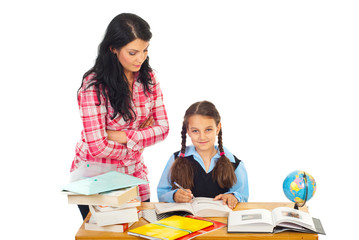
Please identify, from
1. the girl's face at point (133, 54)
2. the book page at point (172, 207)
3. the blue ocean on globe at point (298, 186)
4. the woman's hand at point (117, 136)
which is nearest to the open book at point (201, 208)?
the book page at point (172, 207)

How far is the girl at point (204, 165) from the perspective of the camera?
311cm

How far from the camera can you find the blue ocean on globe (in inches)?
107

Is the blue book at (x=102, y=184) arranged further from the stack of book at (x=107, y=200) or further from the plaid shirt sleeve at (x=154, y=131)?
the plaid shirt sleeve at (x=154, y=131)

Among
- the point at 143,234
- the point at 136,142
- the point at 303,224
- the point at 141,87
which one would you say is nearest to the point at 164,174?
the point at 136,142

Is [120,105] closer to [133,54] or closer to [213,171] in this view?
[133,54]

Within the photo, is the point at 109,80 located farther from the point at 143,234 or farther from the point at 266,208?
the point at 266,208

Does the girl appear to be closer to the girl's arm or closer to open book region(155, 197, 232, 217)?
the girl's arm

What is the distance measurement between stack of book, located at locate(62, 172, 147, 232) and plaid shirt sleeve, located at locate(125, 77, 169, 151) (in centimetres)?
42

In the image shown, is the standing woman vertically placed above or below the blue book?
above

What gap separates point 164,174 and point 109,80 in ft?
2.38

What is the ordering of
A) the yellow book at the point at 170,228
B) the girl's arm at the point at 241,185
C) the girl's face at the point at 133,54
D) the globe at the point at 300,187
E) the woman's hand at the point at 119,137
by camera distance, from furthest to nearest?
the girl's arm at the point at 241,185, the woman's hand at the point at 119,137, the girl's face at the point at 133,54, the globe at the point at 300,187, the yellow book at the point at 170,228

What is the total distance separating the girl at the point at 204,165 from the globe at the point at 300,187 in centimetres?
40

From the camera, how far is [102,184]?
2561mm

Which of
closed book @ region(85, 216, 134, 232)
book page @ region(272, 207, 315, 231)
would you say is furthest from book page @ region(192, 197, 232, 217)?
closed book @ region(85, 216, 134, 232)
